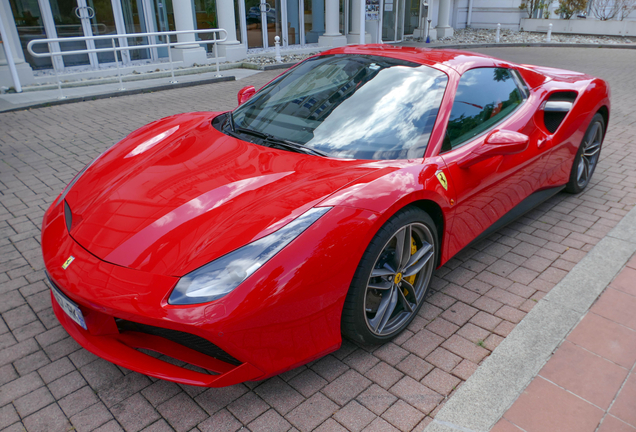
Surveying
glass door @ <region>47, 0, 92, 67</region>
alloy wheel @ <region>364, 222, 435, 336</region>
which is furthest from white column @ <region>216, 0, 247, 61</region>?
alloy wheel @ <region>364, 222, 435, 336</region>

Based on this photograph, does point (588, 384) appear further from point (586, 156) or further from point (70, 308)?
point (586, 156)

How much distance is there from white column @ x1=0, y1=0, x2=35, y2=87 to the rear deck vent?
9.21 meters

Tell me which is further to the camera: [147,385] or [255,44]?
[255,44]

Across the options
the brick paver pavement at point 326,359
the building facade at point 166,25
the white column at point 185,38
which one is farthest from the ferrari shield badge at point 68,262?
the white column at point 185,38

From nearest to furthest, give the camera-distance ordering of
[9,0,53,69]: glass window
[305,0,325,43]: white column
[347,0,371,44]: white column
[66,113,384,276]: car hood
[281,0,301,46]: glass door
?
[66,113,384,276]: car hood < [9,0,53,69]: glass window < [281,0,301,46]: glass door < [347,0,371,44]: white column < [305,0,325,43]: white column

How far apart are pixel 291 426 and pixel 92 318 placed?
1.00 m

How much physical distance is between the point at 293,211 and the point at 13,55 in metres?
9.95

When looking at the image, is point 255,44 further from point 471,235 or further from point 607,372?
point 607,372

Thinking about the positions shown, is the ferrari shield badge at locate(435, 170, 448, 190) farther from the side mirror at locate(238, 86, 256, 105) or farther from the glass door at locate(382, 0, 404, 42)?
the glass door at locate(382, 0, 404, 42)

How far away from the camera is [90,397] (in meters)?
2.19

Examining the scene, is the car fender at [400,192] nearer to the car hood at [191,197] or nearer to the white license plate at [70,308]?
the car hood at [191,197]

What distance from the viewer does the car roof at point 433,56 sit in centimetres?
309

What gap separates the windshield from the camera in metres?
A: 2.66

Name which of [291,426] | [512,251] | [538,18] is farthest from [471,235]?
[538,18]
